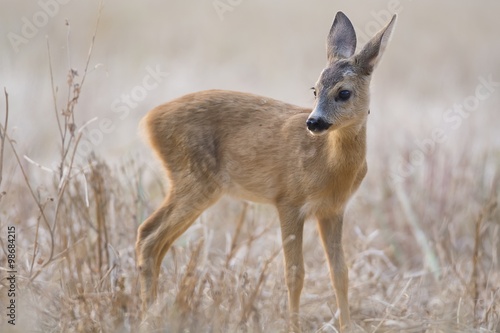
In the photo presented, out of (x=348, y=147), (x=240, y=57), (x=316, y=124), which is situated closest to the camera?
(x=316, y=124)

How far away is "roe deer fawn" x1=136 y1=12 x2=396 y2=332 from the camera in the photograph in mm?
7348

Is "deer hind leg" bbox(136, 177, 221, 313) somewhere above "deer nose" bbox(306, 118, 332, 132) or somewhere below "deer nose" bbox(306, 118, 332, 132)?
below

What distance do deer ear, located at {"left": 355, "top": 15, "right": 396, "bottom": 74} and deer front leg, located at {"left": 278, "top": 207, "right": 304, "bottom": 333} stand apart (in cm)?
127

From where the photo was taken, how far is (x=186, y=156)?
783cm

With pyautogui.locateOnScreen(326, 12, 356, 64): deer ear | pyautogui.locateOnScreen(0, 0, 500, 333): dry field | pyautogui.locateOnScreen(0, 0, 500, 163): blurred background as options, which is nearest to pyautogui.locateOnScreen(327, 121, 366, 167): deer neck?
pyautogui.locateOnScreen(326, 12, 356, 64): deer ear

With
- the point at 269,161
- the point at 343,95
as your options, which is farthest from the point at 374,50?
the point at 269,161

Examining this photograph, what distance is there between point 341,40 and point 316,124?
101 centimetres

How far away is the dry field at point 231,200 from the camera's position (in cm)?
691

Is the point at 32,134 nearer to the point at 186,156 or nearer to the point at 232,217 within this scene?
the point at 232,217

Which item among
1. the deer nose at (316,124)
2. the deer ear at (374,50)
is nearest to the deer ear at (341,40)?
the deer ear at (374,50)

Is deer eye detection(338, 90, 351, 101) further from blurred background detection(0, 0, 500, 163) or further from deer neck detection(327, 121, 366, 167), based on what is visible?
blurred background detection(0, 0, 500, 163)

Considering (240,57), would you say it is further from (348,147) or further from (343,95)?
(343,95)

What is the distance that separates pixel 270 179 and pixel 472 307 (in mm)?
2121

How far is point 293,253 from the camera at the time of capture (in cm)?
741
